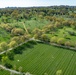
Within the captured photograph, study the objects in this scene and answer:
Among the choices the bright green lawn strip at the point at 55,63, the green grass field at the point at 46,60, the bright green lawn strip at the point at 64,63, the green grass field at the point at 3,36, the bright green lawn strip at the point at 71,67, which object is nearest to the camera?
the bright green lawn strip at the point at 71,67

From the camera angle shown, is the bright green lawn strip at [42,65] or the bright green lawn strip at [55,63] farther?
the bright green lawn strip at [55,63]

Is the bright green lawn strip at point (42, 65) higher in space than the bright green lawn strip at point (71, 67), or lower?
higher

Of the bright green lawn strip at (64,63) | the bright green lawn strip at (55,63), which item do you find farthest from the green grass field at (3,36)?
the bright green lawn strip at (64,63)

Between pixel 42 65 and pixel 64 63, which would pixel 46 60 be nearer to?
pixel 42 65

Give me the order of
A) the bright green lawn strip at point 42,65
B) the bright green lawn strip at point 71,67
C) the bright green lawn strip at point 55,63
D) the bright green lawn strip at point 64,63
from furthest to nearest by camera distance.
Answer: the bright green lawn strip at point 64,63
the bright green lawn strip at point 55,63
the bright green lawn strip at point 71,67
the bright green lawn strip at point 42,65

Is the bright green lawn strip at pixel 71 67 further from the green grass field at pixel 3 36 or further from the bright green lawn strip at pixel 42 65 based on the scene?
the green grass field at pixel 3 36

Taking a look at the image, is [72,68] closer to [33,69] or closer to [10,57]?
[33,69]

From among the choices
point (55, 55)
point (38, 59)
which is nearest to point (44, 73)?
point (38, 59)

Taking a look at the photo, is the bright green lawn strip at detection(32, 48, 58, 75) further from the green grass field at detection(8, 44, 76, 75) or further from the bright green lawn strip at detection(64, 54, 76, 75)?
the bright green lawn strip at detection(64, 54, 76, 75)
